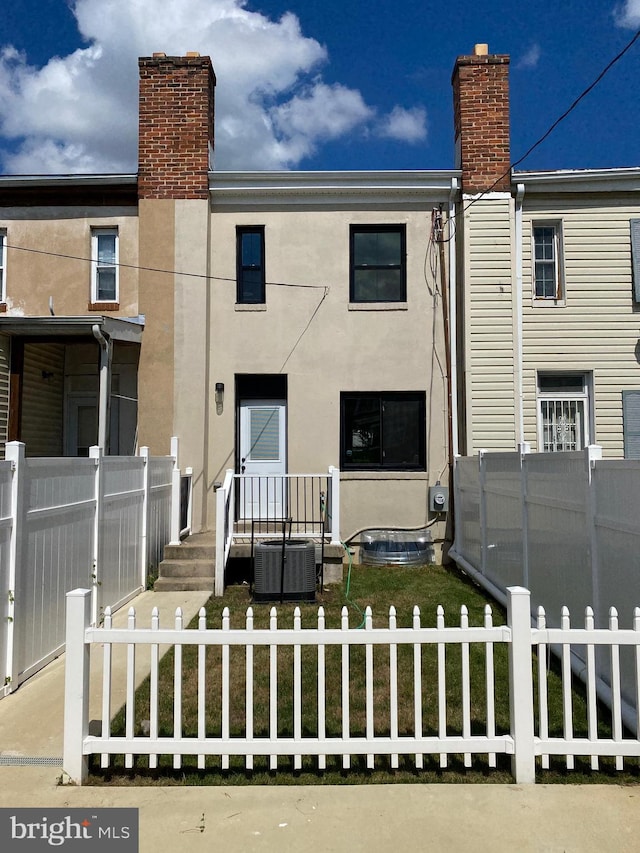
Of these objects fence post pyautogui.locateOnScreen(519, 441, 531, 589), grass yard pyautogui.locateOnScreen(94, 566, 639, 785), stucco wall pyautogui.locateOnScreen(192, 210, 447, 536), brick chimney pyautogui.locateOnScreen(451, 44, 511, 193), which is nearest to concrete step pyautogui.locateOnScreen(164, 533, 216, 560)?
stucco wall pyautogui.locateOnScreen(192, 210, 447, 536)

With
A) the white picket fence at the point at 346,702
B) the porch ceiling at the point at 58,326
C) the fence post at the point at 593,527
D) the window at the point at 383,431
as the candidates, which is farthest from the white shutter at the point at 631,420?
the porch ceiling at the point at 58,326

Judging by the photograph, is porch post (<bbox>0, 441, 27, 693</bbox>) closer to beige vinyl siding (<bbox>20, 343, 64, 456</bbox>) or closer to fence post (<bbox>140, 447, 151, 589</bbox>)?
fence post (<bbox>140, 447, 151, 589</bbox>)

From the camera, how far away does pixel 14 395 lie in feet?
32.8

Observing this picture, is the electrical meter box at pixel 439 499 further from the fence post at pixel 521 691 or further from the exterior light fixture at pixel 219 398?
the fence post at pixel 521 691

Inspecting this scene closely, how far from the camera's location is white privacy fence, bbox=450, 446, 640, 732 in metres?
4.27

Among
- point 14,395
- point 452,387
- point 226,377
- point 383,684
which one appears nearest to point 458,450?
point 452,387

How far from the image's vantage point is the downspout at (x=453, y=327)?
421 inches

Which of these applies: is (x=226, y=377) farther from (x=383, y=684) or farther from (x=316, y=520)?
(x=383, y=684)

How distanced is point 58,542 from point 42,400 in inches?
238

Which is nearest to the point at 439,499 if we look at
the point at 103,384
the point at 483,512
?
the point at 483,512

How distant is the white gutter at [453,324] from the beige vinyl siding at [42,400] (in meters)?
7.05

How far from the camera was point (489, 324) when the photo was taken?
35.2 feet

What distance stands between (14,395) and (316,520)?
17.4 feet

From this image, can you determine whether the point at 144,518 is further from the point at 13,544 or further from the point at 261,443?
the point at 13,544
